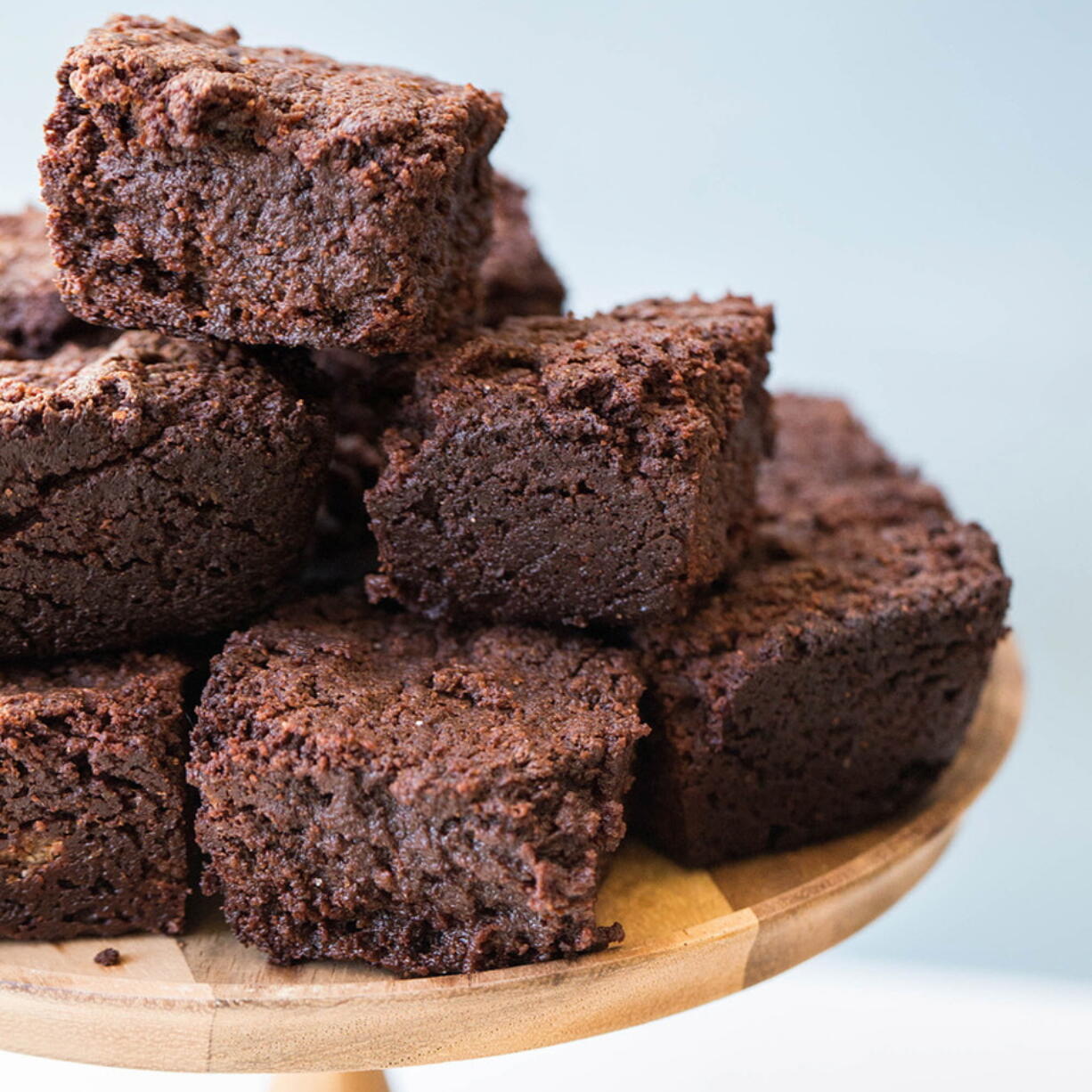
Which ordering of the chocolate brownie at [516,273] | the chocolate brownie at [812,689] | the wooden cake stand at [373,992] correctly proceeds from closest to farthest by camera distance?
the wooden cake stand at [373,992] < the chocolate brownie at [812,689] < the chocolate brownie at [516,273]

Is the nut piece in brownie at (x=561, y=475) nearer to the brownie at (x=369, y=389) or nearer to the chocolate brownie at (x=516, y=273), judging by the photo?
the brownie at (x=369, y=389)

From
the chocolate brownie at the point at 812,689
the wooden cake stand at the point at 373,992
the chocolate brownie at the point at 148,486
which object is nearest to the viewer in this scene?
the wooden cake stand at the point at 373,992

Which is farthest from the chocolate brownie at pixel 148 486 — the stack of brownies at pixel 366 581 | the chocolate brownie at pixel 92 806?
the chocolate brownie at pixel 92 806

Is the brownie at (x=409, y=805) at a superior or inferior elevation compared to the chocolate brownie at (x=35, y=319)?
inferior

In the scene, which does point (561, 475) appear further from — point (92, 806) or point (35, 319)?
point (35, 319)

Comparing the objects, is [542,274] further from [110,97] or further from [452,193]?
[110,97]

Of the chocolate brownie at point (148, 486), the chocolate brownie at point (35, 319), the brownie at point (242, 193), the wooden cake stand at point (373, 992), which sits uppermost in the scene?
the brownie at point (242, 193)

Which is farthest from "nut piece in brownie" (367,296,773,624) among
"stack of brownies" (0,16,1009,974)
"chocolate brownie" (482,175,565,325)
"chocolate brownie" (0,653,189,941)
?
"chocolate brownie" (482,175,565,325)

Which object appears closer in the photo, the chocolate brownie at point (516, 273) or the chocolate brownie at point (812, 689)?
the chocolate brownie at point (812, 689)
